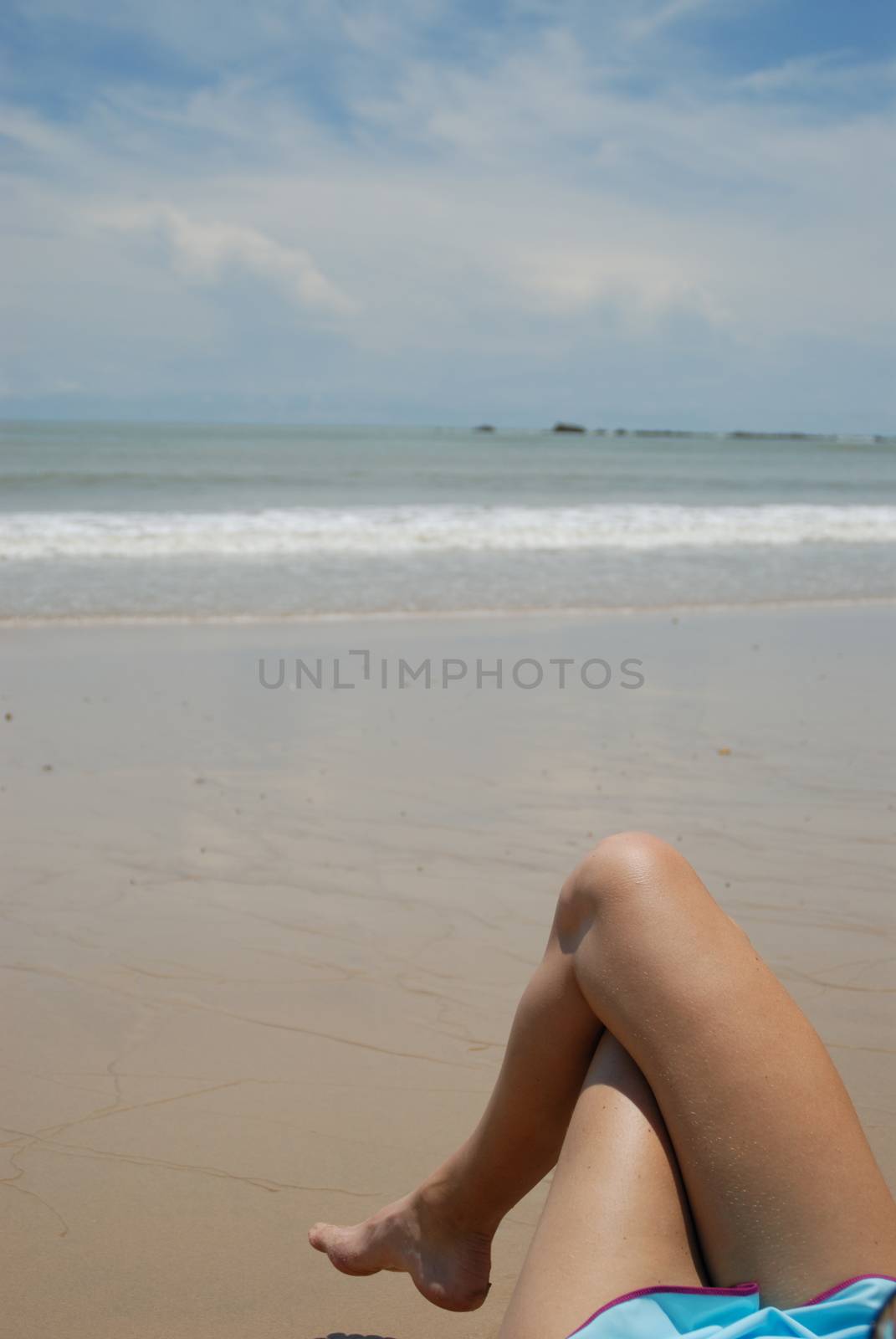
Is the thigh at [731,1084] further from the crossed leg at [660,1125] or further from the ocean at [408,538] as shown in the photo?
the ocean at [408,538]

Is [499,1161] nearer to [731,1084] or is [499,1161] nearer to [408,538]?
[731,1084]

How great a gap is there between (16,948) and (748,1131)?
104 inches

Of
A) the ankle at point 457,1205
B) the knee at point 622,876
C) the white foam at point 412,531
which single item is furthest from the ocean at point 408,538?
the knee at point 622,876

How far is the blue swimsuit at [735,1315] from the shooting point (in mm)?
1407

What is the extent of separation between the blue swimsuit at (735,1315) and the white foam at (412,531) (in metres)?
13.4

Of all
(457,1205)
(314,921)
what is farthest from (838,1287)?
(314,921)

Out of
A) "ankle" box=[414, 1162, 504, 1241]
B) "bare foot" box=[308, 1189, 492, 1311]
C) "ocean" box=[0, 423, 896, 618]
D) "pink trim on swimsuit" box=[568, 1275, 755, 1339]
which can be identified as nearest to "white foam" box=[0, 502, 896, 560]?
"ocean" box=[0, 423, 896, 618]

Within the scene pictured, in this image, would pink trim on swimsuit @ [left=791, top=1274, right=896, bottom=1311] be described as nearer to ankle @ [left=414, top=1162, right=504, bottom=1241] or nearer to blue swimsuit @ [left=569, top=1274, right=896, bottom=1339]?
blue swimsuit @ [left=569, top=1274, right=896, bottom=1339]

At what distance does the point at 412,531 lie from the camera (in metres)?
18.0

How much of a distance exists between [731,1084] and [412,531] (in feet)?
54.4

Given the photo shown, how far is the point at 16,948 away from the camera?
360 centimetres

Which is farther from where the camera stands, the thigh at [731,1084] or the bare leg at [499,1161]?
the bare leg at [499,1161]

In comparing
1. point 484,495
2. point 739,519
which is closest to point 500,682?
point 739,519

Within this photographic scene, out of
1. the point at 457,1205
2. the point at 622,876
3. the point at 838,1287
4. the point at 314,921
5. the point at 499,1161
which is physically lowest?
the point at 314,921
